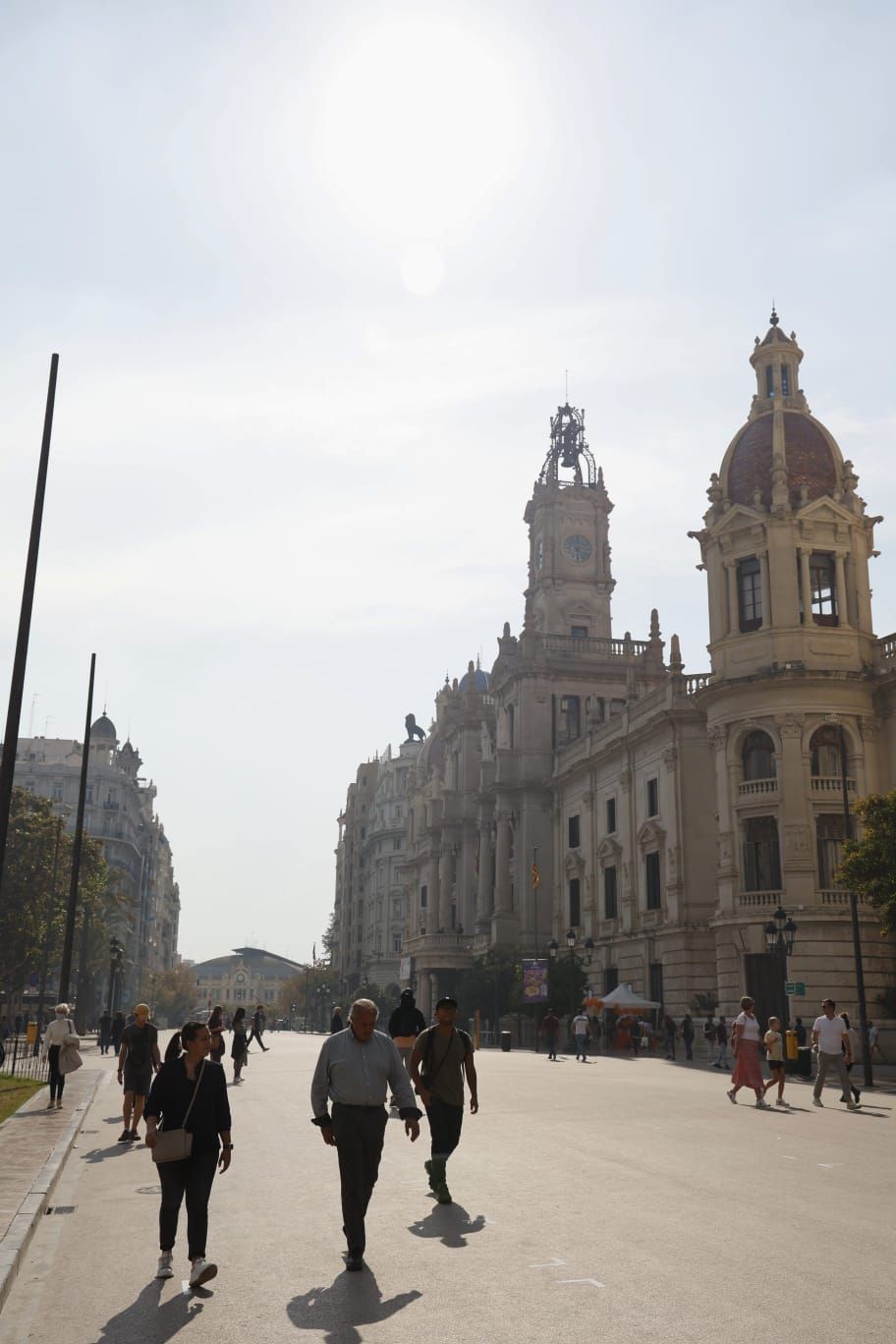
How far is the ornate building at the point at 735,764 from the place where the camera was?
139 feet

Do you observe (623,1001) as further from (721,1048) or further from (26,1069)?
(26,1069)

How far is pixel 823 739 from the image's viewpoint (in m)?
43.2

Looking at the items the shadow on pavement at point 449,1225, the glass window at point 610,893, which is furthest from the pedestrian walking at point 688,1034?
the shadow on pavement at point 449,1225

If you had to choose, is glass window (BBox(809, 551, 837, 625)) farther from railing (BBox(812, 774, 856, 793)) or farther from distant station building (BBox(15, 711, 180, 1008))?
distant station building (BBox(15, 711, 180, 1008))

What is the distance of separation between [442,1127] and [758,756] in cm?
3476

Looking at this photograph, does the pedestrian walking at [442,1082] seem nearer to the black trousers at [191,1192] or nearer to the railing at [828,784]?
the black trousers at [191,1192]

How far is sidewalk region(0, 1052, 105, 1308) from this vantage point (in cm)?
907

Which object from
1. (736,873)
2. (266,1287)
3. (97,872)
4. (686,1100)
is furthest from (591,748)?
(266,1287)

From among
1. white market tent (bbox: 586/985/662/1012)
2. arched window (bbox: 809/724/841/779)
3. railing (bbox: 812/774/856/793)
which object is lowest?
white market tent (bbox: 586/985/662/1012)

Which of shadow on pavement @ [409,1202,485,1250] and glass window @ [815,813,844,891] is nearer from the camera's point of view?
shadow on pavement @ [409,1202,485,1250]

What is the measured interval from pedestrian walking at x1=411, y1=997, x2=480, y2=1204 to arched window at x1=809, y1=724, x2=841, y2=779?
3375 centimetres

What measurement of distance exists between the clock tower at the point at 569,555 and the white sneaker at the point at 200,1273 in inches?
2681

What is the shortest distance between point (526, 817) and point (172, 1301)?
204ft

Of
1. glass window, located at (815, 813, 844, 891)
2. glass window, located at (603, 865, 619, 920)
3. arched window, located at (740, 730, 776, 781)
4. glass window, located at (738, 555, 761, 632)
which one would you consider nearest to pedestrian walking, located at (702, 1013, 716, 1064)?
glass window, located at (815, 813, 844, 891)
